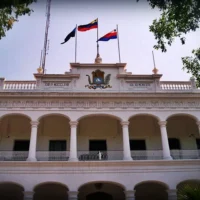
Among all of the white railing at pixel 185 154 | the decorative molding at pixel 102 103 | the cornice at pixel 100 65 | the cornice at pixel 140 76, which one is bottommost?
the white railing at pixel 185 154

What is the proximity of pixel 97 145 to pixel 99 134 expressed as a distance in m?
0.69

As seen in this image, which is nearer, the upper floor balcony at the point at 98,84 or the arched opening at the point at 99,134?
the upper floor balcony at the point at 98,84

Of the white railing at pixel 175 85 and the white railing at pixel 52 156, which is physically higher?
the white railing at pixel 175 85

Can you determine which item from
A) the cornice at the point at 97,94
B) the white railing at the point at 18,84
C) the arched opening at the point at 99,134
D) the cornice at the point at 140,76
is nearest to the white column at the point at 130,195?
the arched opening at the point at 99,134

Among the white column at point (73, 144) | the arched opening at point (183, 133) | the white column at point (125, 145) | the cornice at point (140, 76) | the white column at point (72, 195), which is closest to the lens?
the white column at point (72, 195)

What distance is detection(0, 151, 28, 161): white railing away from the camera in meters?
15.9

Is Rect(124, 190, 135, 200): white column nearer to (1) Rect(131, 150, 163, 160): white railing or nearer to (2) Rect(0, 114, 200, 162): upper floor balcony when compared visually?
(1) Rect(131, 150, 163, 160): white railing

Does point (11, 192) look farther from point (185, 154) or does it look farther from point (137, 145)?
point (185, 154)

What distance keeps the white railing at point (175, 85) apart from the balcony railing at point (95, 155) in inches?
152

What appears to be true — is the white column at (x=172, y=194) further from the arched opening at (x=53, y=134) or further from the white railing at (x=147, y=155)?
the arched opening at (x=53, y=134)

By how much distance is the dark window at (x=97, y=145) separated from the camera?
17617 mm

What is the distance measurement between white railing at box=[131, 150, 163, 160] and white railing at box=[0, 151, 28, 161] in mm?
6085

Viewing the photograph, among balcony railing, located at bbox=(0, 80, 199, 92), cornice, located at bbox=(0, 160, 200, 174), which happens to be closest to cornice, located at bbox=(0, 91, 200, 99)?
balcony railing, located at bbox=(0, 80, 199, 92)

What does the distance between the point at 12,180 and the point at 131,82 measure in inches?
345
